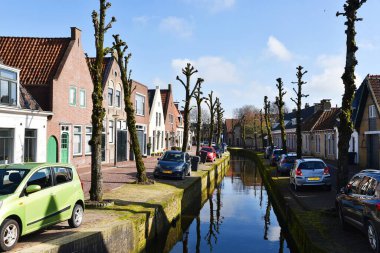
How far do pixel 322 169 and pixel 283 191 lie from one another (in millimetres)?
2215

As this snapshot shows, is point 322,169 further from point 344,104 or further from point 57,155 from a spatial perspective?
point 57,155

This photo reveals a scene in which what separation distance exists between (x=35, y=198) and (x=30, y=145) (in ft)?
45.0

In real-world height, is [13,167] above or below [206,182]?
above

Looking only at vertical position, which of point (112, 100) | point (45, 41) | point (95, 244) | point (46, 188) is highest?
point (45, 41)

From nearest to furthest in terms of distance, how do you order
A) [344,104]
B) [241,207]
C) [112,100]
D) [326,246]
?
[326,246] → [344,104] → [241,207] → [112,100]

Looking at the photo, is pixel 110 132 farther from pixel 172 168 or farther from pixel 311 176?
pixel 311 176

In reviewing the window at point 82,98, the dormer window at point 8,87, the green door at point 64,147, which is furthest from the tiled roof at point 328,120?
the dormer window at point 8,87

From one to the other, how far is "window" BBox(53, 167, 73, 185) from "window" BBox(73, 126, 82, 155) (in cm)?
1574

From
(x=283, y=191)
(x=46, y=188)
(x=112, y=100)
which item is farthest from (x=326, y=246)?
(x=112, y=100)

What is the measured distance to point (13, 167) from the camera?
9367 mm

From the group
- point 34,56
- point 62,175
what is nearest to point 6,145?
point 34,56

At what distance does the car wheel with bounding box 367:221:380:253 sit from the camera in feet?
27.6

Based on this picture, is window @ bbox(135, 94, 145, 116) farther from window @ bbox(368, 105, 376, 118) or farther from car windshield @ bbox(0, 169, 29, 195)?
car windshield @ bbox(0, 169, 29, 195)

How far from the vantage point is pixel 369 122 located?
2958 cm
